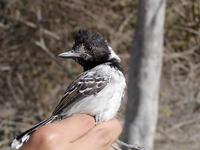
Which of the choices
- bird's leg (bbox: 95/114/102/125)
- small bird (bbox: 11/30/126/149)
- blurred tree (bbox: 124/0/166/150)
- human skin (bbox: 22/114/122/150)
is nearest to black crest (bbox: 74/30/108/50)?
small bird (bbox: 11/30/126/149)

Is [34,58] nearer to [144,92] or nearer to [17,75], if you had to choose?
[17,75]

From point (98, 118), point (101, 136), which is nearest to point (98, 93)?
point (98, 118)

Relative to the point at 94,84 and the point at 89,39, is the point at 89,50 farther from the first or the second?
the point at 94,84

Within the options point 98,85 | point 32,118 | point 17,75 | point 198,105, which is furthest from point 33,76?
point 98,85

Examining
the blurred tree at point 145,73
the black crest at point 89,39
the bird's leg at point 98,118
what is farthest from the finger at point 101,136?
the blurred tree at point 145,73

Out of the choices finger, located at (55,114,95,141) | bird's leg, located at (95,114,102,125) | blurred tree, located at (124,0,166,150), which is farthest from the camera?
blurred tree, located at (124,0,166,150)

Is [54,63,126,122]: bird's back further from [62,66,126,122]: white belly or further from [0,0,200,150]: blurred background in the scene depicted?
[0,0,200,150]: blurred background

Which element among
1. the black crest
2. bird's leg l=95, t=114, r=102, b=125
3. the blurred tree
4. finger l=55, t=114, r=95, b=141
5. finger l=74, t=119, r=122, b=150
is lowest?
the blurred tree
